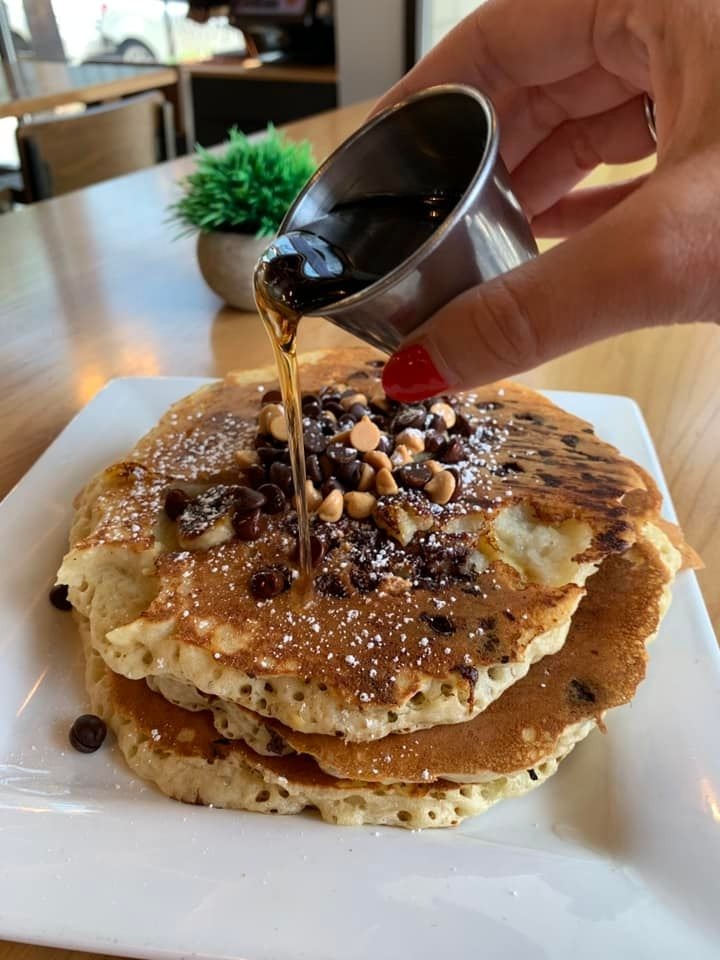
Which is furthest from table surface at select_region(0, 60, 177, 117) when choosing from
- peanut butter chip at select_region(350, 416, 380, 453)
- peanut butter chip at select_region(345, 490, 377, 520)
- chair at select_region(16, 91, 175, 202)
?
peanut butter chip at select_region(345, 490, 377, 520)

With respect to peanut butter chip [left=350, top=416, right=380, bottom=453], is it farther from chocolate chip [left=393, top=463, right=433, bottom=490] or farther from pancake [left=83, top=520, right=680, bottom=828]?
pancake [left=83, top=520, right=680, bottom=828]

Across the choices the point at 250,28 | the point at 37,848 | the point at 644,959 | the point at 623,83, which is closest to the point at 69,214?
the point at 623,83

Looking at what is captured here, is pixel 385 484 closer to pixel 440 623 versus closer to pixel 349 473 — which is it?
pixel 349 473

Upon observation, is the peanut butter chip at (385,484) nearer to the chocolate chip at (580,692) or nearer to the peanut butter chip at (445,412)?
the peanut butter chip at (445,412)

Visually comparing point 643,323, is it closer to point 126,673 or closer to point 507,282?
point 507,282

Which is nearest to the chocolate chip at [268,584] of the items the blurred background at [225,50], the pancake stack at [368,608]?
the pancake stack at [368,608]

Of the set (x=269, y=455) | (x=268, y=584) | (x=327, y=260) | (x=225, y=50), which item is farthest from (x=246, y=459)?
(x=225, y=50)
